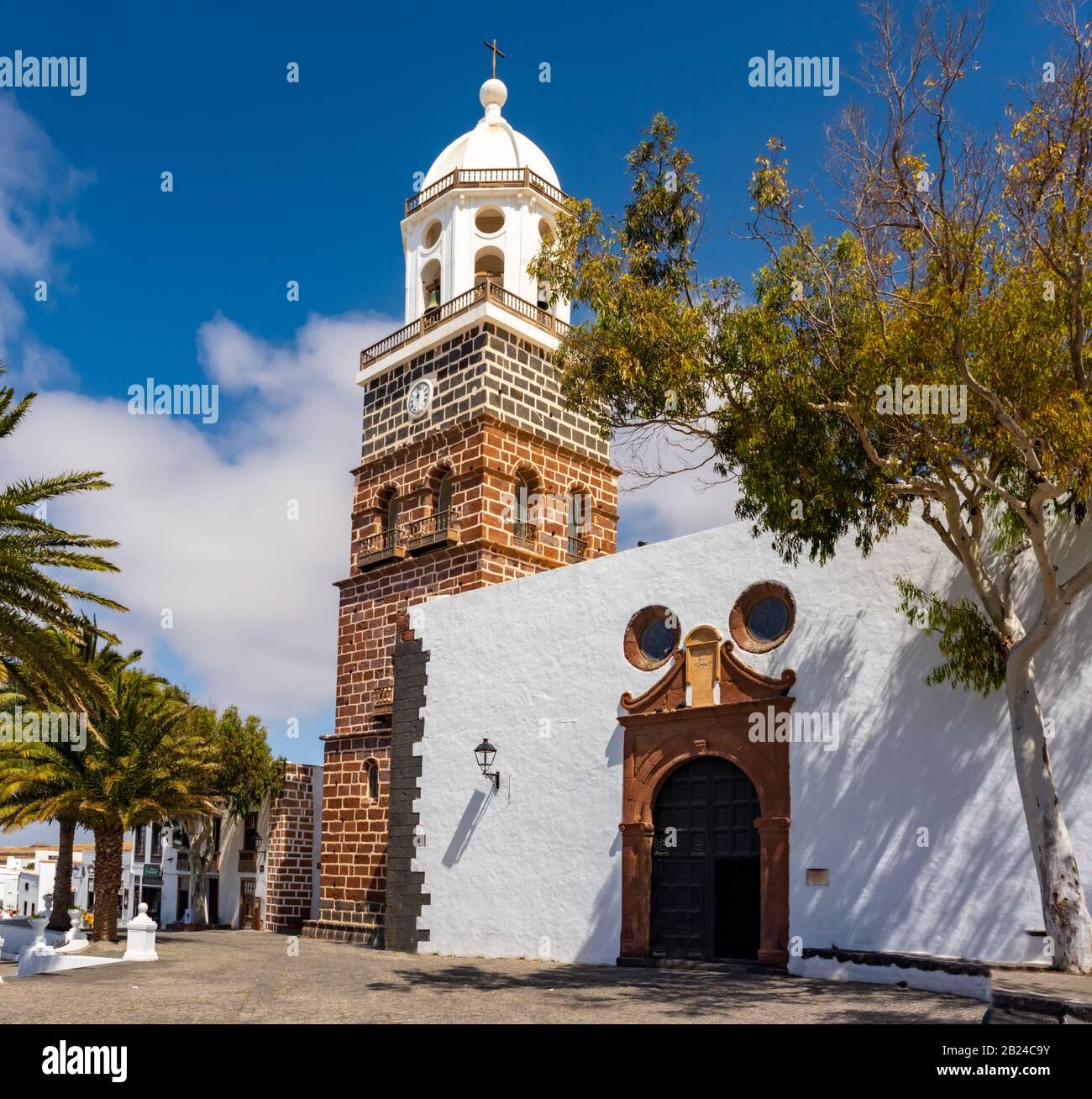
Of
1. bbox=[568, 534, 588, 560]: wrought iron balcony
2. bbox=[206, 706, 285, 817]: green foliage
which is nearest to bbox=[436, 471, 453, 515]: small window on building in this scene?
bbox=[568, 534, 588, 560]: wrought iron balcony

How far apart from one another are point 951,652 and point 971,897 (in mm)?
2324

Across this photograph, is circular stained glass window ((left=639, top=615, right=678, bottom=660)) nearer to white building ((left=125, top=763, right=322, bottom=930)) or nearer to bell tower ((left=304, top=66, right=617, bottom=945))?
bell tower ((left=304, top=66, right=617, bottom=945))

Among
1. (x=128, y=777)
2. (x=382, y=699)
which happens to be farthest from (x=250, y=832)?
(x=382, y=699)

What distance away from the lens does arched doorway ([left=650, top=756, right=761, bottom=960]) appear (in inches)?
505

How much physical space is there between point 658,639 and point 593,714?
135 cm

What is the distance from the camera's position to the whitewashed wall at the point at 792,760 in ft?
35.3

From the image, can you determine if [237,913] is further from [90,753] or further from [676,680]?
[676,680]

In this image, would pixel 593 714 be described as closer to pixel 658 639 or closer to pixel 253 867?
pixel 658 639

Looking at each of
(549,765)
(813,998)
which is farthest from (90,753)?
(813,998)

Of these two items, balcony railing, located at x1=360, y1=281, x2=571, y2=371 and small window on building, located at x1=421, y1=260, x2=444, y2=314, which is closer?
balcony railing, located at x1=360, y1=281, x2=571, y2=371

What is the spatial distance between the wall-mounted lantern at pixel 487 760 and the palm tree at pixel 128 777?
288 inches

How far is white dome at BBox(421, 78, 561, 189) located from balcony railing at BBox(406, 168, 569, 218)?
278 mm

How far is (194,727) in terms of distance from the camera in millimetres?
33312
